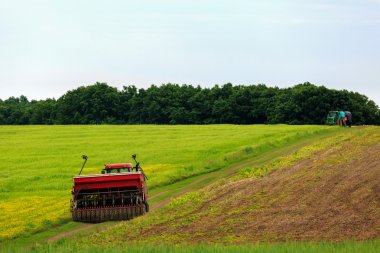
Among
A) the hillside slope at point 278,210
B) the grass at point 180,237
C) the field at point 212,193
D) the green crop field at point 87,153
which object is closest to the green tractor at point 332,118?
the green crop field at point 87,153

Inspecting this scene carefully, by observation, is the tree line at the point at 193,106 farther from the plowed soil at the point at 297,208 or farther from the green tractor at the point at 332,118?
the plowed soil at the point at 297,208

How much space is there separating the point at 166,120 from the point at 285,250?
14419cm

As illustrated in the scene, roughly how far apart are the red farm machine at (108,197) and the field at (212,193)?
800mm

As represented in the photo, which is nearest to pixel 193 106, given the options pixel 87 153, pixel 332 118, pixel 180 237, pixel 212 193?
pixel 332 118

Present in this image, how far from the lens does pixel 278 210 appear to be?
97.9 feet

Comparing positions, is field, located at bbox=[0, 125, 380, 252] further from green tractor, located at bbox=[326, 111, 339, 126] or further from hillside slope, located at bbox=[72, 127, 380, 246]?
green tractor, located at bbox=[326, 111, 339, 126]

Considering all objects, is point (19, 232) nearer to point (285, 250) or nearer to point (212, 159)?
point (285, 250)

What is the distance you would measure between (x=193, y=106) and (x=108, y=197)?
127647 mm

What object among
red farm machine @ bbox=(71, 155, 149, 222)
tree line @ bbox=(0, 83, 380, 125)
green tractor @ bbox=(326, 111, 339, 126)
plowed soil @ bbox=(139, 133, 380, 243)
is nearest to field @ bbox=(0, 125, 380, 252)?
plowed soil @ bbox=(139, 133, 380, 243)

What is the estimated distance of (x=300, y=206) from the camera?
30000mm

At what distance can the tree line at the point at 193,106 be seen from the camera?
132000mm

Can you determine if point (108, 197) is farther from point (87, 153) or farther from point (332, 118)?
point (332, 118)

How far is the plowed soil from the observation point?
25219 mm

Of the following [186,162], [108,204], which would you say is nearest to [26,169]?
[186,162]
